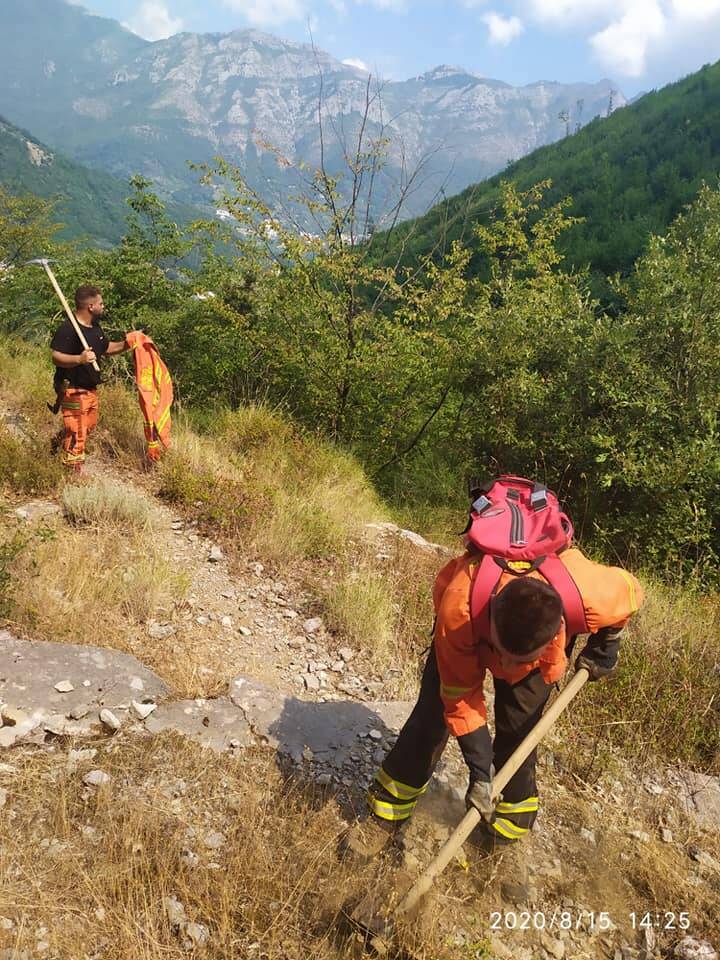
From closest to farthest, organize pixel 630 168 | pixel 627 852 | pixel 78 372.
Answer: pixel 627 852, pixel 78 372, pixel 630 168

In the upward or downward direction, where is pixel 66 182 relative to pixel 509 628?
upward

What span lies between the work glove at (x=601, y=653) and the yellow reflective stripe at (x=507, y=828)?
67 cm

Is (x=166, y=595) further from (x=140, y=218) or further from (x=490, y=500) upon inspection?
(x=140, y=218)

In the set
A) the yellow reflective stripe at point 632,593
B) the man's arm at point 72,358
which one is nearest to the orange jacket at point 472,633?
the yellow reflective stripe at point 632,593

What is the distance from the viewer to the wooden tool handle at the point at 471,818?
5.92 feet

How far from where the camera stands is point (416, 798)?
230 centimetres

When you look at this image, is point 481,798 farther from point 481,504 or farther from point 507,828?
point 481,504

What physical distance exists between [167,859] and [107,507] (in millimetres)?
2752

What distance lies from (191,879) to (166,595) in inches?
72.2

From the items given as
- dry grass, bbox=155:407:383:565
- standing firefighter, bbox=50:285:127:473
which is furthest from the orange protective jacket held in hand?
standing firefighter, bbox=50:285:127:473

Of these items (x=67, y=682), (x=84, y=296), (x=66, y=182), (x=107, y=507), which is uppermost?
(x=66, y=182)

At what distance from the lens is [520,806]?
2.20 metres

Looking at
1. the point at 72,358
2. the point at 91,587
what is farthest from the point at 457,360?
the point at 91,587

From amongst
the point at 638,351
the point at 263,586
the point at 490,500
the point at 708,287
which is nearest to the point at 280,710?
the point at 263,586
